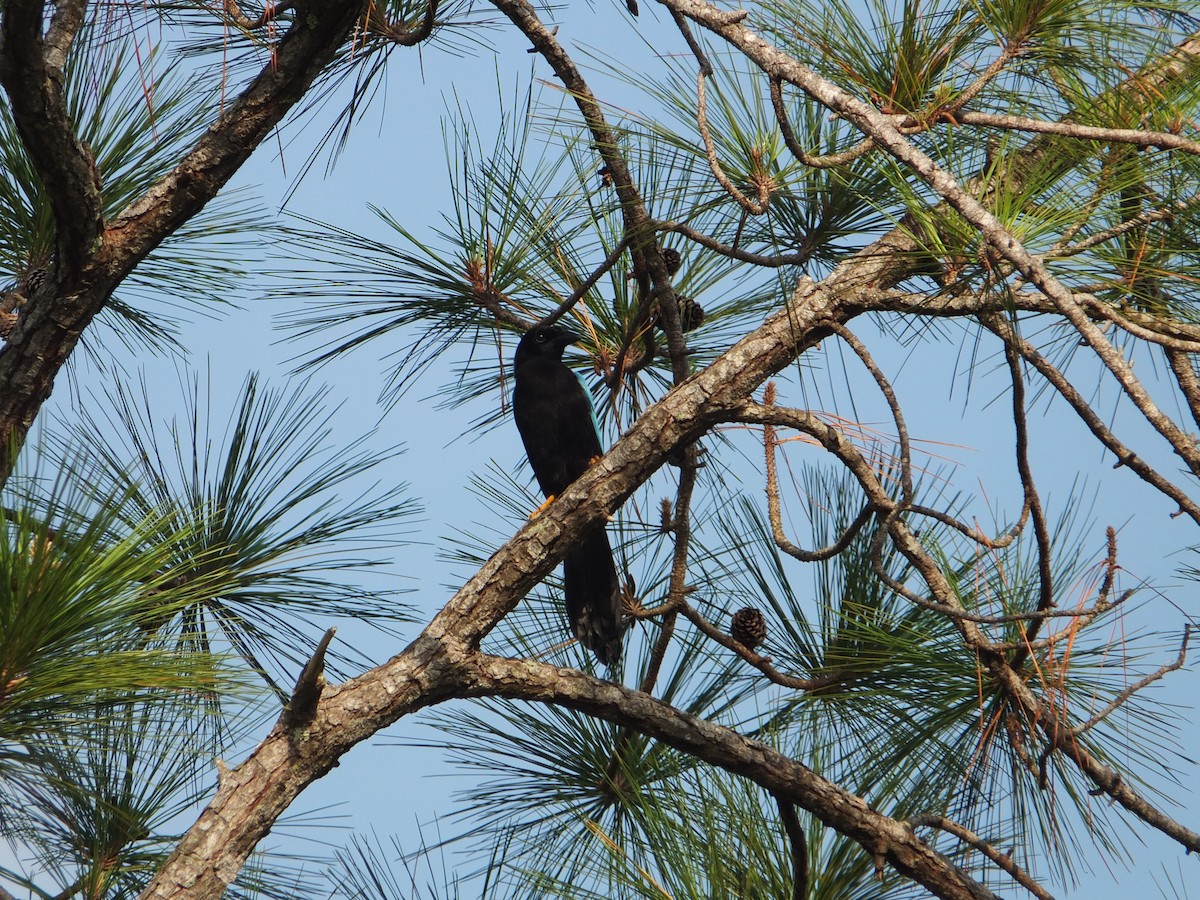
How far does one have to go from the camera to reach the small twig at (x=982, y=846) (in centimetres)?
229

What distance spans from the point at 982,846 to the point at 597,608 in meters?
1.03

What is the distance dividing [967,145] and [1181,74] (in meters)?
0.43

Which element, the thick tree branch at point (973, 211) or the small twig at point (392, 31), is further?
the small twig at point (392, 31)

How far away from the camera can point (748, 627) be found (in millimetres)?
2500

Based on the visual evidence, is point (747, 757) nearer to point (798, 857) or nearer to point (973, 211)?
point (798, 857)

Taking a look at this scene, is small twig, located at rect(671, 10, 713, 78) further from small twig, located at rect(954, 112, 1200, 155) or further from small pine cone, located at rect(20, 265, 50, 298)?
small pine cone, located at rect(20, 265, 50, 298)

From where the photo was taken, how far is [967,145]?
6.88ft

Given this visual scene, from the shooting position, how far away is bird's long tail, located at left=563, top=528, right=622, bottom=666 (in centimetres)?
289

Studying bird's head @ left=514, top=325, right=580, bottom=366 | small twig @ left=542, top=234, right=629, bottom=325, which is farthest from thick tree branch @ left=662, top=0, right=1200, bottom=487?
bird's head @ left=514, top=325, right=580, bottom=366

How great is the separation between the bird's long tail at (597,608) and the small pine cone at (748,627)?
434 mm

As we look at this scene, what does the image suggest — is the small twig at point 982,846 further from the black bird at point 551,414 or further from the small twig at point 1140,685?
the black bird at point 551,414

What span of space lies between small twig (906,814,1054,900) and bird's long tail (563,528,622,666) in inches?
32.8

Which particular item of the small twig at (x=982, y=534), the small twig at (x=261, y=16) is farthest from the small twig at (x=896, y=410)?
the small twig at (x=261, y=16)

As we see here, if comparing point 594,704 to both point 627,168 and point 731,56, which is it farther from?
point 731,56
